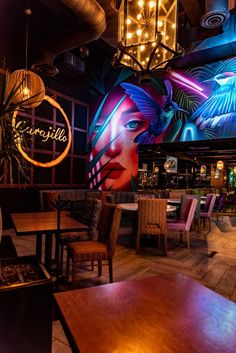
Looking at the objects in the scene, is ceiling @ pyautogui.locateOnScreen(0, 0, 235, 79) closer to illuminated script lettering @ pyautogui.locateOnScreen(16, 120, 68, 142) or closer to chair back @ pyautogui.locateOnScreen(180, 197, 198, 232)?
illuminated script lettering @ pyautogui.locateOnScreen(16, 120, 68, 142)

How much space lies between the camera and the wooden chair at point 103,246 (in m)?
2.63

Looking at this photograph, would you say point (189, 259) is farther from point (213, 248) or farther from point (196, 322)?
point (196, 322)

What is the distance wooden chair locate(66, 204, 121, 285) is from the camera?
263 centimetres

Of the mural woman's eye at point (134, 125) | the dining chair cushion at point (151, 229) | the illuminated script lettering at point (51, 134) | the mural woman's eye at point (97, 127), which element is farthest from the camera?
the mural woman's eye at point (97, 127)

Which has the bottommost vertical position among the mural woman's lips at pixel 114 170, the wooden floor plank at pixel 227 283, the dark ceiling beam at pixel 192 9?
the wooden floor plank at pixel 227 283

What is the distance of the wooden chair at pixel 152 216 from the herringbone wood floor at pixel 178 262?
45 cm

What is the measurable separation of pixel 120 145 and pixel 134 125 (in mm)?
727

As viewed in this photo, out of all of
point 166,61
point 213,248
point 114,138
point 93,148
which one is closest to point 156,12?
Result: point 166,61

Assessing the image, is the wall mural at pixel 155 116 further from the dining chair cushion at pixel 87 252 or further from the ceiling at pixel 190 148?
the dining chair cushion at pixel 87 252

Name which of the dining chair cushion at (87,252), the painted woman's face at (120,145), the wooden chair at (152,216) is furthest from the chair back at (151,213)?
the painted woman's face at (120,145)

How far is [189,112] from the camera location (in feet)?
20.7

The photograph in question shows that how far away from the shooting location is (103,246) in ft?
9.26

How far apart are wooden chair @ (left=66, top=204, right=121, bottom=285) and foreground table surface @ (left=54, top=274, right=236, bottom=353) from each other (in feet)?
5.00

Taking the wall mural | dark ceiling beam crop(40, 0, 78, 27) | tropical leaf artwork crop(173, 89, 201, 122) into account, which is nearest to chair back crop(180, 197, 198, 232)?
the wall mural
